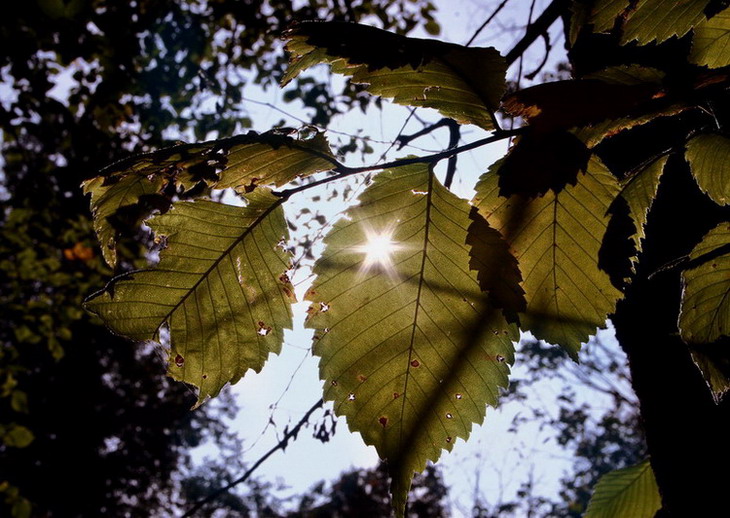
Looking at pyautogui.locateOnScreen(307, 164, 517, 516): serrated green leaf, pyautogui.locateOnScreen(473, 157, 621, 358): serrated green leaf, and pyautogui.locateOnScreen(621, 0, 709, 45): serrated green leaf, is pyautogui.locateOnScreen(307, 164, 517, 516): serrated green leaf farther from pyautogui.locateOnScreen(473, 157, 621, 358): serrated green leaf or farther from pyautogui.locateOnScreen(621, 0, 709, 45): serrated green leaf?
pyautogui.locateOnScreen(621, 0, 709, 45): serrated green leaf

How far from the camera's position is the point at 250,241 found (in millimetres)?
515

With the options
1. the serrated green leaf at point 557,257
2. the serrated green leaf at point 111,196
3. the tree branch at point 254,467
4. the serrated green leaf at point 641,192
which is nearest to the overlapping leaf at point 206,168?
the serrated green leaf at point 111,196

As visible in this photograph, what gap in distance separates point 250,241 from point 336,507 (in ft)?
50.6

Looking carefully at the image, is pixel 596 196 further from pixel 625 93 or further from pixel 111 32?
pixel 111 32

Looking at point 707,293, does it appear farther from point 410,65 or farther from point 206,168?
point 206,168

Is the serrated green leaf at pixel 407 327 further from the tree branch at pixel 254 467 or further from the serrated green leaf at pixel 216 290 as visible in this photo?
the tree branch at pixel 254 467

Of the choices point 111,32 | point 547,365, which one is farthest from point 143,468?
point 111,32

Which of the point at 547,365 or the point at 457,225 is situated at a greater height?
the point at 547,365

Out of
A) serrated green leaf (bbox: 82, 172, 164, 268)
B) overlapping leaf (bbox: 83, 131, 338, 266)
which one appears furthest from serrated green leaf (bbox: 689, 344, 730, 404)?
serrated green leaf (bbox: 82, 172, 164, 268)

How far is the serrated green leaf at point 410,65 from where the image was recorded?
1.31 ft

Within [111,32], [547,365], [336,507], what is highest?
[336,507]

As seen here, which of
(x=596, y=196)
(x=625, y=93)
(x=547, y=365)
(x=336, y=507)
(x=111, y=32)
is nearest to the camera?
(x=625, y=93)

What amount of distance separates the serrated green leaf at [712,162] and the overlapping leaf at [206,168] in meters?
0.37

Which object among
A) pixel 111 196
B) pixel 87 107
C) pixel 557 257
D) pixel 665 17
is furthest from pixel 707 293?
pixel 87 107
